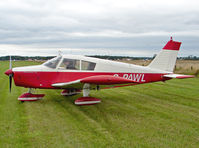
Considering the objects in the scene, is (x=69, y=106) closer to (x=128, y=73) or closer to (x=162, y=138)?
(x=128, y=73)

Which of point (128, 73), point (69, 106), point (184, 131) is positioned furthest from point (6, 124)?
point (128, 73)

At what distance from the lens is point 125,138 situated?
170 inches

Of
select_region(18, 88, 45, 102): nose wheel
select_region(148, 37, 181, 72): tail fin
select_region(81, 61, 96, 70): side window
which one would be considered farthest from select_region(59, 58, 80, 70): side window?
select_region(148, 37, 181, 72): tail fin

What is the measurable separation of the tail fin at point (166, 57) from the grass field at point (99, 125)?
8.64 ft

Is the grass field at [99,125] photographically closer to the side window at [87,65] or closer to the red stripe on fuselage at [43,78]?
the red stripe on fuselage at [43,78]

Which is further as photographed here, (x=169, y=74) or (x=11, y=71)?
(x=169, y=74)

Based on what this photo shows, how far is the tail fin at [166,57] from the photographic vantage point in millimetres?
9812

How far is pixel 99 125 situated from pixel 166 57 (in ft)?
20.7

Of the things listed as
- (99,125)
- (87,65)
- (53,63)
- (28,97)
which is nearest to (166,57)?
(87,65)

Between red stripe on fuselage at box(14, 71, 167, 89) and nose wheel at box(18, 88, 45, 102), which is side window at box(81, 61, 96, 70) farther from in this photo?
nose wheel at box(18, 88, 45, 102)

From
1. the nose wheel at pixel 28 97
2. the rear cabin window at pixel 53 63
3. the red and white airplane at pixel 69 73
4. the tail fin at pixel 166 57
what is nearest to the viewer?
the red and white airplane at pixel 69 73

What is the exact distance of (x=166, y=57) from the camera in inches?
389

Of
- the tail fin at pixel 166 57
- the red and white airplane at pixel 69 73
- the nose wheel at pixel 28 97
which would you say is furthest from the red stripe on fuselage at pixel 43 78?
the tail fin at pixel 166 57

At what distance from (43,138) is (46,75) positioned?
13.0ft
